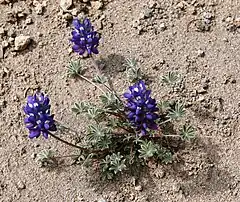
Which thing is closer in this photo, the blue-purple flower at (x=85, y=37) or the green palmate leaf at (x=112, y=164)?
the green palmate leaf at (x=112, y=164)

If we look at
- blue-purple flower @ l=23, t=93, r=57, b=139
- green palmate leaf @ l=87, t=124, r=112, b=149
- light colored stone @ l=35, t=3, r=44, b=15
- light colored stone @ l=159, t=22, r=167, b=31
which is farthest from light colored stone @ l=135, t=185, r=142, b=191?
light colored stone @ l=35, t=3, r=44, b=15

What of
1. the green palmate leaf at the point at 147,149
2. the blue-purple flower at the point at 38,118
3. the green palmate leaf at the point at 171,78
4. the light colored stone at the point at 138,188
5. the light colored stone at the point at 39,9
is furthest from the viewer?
the light colored stone at the point at 39,9

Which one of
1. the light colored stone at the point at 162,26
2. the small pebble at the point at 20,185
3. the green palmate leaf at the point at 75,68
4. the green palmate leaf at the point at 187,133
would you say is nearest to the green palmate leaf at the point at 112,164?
the green palmate leaf at the point at 187,133

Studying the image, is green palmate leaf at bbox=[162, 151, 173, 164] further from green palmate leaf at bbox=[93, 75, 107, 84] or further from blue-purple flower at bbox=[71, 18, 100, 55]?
blue-purple flower at bbox=[71, 18, 100, 55]

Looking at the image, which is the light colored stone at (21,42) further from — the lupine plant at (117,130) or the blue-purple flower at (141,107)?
the blue-purple flower at (141,107)

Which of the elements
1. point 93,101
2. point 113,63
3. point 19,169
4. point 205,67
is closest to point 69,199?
point 19,169

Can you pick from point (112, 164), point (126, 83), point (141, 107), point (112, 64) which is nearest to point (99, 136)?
point (112, 164)
